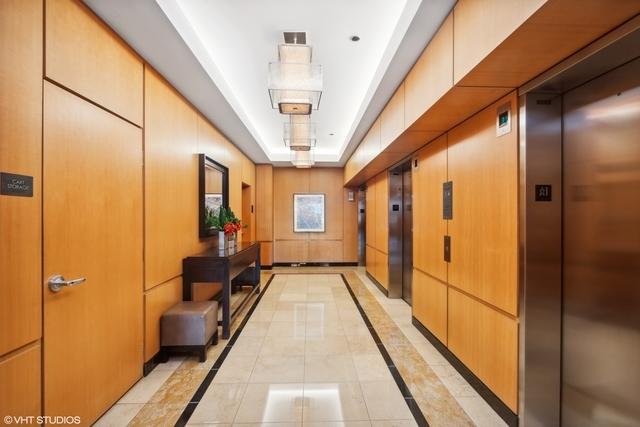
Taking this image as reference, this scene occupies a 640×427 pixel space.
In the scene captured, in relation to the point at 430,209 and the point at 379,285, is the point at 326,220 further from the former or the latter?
the point at 430,209

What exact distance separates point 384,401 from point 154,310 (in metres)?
2.46

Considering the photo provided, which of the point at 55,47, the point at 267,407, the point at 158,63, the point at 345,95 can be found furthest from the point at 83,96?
the point at 345,95

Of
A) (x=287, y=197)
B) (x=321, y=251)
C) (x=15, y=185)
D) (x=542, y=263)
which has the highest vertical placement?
(x=287, y=197)

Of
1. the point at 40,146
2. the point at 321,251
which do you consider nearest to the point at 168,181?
the point at 40,146

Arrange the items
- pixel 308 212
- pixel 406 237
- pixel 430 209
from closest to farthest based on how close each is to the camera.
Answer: pixel 430 209 < pixel 406 237 < pixel 308 212

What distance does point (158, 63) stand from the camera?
2.99m

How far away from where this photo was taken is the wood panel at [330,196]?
959cm

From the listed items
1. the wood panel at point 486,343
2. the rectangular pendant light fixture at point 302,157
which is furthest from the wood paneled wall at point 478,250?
the rectangular pendant light fixture at point 302,157

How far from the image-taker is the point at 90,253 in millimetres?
2236

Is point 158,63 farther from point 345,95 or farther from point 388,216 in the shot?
point 388,216

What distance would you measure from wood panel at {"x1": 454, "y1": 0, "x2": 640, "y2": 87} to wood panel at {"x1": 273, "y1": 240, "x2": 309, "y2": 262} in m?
7.82

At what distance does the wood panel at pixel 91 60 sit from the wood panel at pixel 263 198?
621 cm

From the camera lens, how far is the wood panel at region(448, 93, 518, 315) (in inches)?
90.9

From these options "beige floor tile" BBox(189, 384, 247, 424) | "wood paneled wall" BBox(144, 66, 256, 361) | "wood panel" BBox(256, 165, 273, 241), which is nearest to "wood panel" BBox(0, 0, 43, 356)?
"wood paneled wall" BBox(144, 66, 256, 361)
